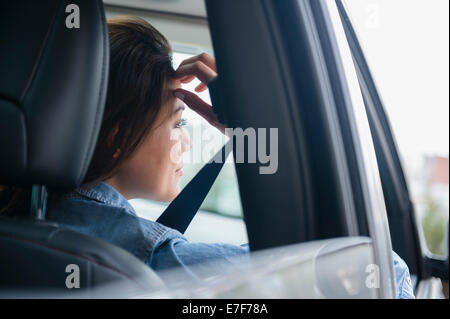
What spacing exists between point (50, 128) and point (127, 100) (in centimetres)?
40

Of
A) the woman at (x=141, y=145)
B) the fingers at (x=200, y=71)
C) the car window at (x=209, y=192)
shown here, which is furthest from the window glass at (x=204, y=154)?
the fingers at (x=200, y=71)

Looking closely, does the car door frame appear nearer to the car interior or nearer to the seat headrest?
the car interior

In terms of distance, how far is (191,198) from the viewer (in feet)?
4.83

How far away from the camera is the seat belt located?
4.80 feet

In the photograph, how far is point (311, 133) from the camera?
90cm

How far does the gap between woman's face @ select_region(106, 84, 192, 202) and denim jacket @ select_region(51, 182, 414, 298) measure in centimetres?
19

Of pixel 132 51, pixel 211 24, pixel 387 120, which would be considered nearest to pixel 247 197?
pixel 211 24

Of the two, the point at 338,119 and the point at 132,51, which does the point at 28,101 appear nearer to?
the point at 132,51

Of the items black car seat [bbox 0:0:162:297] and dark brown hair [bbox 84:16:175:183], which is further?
dark brown hair [bbox 84:16:175:183]

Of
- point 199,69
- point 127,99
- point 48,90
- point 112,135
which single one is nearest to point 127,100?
point 127,99

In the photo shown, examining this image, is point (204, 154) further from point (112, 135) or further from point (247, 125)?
point (247, 125)

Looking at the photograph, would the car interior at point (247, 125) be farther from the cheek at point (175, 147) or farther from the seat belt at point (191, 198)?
the seat belt at point (191, 198)

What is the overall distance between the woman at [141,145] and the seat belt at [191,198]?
5 centimetres

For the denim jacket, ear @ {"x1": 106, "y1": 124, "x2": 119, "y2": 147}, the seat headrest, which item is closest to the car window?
ear @ {"x1": 106, "y1": 124, "x2": 119, "y2": 147}
